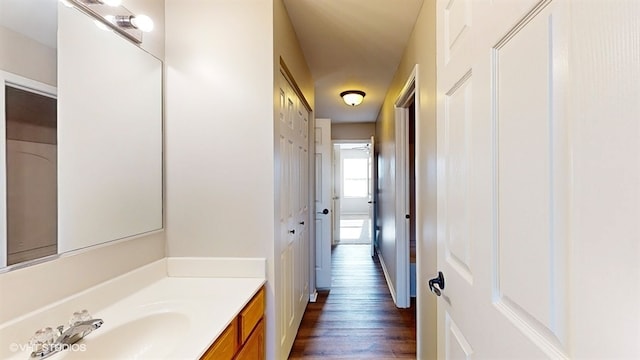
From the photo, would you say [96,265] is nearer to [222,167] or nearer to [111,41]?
[222,167]

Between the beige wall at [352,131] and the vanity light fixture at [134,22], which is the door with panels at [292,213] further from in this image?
the beige wall at [352,131]

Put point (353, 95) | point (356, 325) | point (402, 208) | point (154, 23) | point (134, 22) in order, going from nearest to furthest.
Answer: point (134, 22), point (154, 23), point (356, 325), point (402, 208), point (353, 95)

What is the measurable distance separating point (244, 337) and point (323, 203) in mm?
2558

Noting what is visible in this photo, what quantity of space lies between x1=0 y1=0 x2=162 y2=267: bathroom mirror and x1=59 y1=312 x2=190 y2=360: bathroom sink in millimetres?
322

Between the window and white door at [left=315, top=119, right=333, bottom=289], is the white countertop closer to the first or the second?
white door at [left=315, top=119, right=333, bottom=289]

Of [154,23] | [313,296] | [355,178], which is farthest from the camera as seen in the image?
[355,178]

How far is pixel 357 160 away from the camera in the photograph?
9594 millimetres

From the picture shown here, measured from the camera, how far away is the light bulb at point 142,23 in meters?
1.37

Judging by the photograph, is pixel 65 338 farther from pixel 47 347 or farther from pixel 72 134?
pixel 72 134

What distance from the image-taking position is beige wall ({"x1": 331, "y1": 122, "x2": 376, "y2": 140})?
5.74m

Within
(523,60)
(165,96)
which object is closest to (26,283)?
(165,96)

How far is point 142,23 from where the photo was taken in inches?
54.8

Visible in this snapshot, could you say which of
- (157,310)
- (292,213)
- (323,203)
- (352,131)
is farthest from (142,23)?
(352,131)

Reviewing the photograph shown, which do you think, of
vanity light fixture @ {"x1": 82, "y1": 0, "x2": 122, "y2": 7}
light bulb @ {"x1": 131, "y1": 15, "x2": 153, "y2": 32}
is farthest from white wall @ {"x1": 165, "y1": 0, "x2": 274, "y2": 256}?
vanity light fixture @ {"x1": 82, "y1": 0, "x2": 122, "y2": 7}
